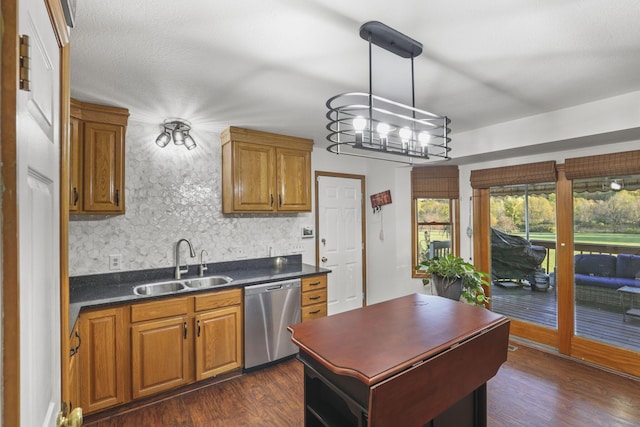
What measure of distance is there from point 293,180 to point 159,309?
1.84 m

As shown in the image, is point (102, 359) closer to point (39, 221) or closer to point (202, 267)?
point (202, 267)

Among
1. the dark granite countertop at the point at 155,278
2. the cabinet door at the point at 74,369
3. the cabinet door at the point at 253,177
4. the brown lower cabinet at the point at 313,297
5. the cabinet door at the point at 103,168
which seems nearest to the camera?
the cabinet door at the point at 74,369

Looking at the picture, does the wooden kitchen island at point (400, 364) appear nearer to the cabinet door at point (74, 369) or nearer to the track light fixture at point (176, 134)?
the cabinet door at point (74, 369)

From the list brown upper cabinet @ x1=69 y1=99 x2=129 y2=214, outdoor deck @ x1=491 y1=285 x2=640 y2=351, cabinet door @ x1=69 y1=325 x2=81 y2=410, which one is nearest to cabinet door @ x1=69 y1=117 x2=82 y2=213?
brown upper cabinet @ x1=69 y1=99 x2=129 y2=214

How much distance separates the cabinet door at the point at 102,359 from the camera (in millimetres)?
2215

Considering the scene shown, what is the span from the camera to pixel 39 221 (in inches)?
25.5

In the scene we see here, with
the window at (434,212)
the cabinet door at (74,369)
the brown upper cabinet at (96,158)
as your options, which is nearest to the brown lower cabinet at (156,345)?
the cabinet door at (74,369)

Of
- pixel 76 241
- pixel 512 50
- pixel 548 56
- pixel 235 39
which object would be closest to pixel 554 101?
pixel 548 56

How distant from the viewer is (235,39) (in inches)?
64.8

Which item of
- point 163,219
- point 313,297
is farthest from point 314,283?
point 163,219

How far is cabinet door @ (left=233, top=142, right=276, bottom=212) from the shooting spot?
3.17 m

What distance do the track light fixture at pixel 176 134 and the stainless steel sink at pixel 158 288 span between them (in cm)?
130

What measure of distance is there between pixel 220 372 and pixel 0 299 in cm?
270

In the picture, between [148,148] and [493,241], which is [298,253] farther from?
[493,241]
